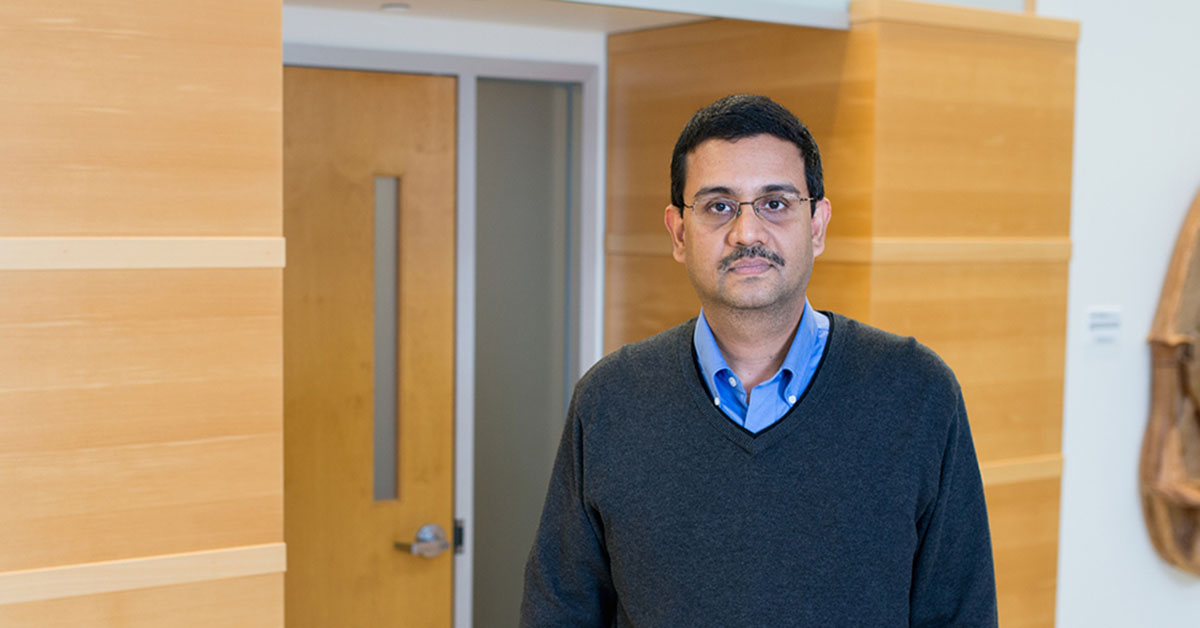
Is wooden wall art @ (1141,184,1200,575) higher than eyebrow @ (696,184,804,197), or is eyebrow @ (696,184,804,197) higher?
eyebrow @ (696,184,804,197)

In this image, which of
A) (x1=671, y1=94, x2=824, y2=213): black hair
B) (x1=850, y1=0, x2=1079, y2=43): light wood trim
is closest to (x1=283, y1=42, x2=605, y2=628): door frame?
(x1=850, y1=0, x2=1079, y2=43): light wood trim

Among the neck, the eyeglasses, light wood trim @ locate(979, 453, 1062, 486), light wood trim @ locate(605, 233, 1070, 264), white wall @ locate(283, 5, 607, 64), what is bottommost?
light wood trim @ locate(979, 453, 1062, 486)

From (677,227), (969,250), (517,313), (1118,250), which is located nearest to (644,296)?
(517,313)

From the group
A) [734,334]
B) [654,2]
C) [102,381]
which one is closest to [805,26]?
[654,2]

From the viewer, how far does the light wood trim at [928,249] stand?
2602 millimetres

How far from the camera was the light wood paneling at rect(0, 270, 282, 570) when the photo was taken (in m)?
1.86

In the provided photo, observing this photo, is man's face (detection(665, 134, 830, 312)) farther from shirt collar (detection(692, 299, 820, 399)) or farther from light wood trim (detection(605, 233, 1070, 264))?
light wood trim (detection(605, 233, 1070, 264))

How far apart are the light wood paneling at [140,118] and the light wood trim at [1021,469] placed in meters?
1.71

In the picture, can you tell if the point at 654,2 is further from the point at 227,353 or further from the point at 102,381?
the point at 102,381

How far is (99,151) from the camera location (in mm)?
1877

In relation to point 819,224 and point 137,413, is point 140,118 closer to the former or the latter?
point 137,413

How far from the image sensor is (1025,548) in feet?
9.53

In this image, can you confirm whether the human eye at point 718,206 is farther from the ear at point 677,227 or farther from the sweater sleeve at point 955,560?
the sweater sleeve at point 955,560

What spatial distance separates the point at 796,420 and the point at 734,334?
6.0 inches
